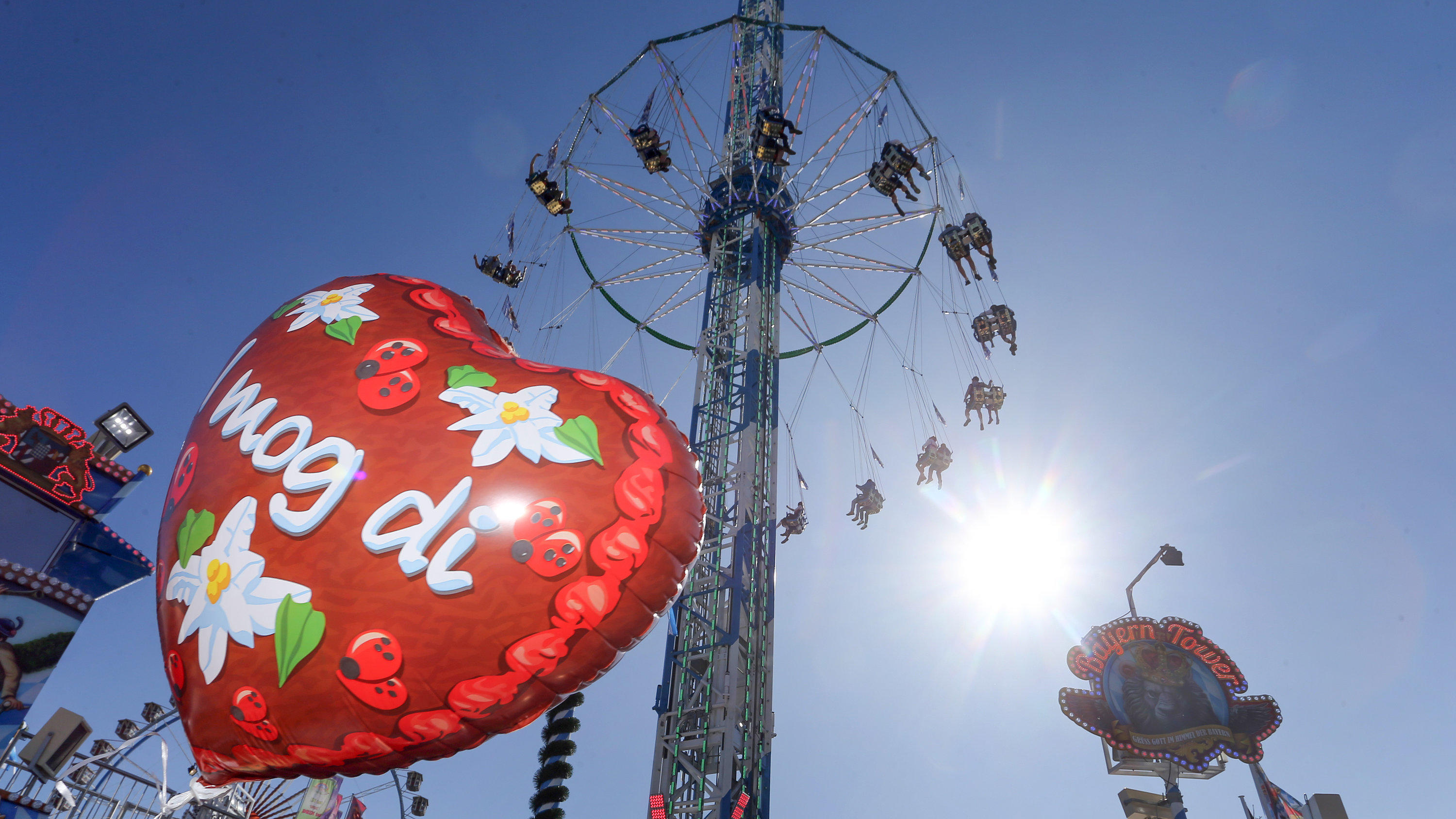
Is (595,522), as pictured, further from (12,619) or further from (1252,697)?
(1252,697)

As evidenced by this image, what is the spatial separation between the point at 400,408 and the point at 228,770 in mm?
2582

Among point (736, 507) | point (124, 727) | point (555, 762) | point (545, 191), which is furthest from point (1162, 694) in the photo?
point (124, 727)

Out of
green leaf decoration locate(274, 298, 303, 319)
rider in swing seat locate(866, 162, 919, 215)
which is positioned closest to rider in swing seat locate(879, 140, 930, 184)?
rider in swing seat locate(866, 162, 919, 215)

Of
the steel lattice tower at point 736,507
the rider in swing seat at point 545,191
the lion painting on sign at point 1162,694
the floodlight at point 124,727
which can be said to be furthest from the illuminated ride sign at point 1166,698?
the floodlight at point 124,727

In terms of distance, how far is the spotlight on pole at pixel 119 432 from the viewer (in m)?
→ 17.5

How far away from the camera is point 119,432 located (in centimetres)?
1777

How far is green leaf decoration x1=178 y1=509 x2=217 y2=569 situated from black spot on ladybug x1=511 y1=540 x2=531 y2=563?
205cm

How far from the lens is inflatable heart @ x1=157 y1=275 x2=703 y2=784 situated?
4465mm

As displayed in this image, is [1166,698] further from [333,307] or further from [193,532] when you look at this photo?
[193,532]

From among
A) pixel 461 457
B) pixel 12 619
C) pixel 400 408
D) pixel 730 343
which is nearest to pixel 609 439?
pixel 461 457

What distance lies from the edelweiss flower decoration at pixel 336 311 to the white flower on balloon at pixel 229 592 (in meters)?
1.42

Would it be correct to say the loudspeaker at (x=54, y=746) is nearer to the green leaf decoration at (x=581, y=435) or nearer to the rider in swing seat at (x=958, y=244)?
the green leaf decoration at (x=581, y=435)

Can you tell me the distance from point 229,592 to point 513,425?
75.2 inches

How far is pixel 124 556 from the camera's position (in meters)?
16.2
